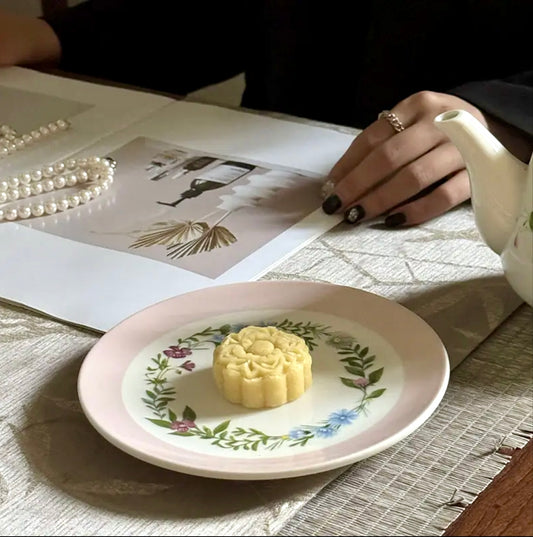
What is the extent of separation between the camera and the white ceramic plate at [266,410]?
473 mm

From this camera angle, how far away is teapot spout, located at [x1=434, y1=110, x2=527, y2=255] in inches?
23.6

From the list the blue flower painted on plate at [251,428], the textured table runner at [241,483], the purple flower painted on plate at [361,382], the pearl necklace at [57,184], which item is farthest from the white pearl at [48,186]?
the purple flower painted on plate at [361,382]

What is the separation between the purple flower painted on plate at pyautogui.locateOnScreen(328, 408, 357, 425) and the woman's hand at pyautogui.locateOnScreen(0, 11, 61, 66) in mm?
830

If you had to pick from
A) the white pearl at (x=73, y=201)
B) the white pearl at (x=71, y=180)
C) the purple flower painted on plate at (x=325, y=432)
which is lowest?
the white pearl at (x=73, y=201)

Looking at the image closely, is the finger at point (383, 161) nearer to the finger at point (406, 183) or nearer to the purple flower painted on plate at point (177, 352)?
the finger at point (406, 183)

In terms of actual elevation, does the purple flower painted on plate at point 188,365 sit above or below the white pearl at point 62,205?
above

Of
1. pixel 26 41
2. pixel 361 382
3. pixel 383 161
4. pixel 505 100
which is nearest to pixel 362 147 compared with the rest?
pixel 383 161

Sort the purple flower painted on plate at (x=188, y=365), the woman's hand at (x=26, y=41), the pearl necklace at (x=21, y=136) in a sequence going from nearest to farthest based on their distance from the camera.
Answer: the purple flower painted on plate at (x=188, y=365), the pearl necklace at (x=21, y=136), the woman's hand at (x=26, y=41)

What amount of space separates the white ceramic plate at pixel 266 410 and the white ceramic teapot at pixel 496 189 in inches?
2.8

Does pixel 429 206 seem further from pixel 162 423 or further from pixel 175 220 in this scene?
pixel 162 423

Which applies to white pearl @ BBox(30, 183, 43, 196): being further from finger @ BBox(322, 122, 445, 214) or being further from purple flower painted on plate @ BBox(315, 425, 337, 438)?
purple flower painted on plate @ BBox(315, 425, 337, 438)

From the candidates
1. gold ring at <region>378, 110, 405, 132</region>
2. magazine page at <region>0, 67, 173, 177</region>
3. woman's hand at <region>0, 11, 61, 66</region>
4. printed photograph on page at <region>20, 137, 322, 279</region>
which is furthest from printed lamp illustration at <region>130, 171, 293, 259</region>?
woman's hand at <region>0, 11, 61, 66</region>

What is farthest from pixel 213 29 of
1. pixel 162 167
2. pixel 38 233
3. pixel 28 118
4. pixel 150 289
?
pixel 150 289

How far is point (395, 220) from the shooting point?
0.77 m
